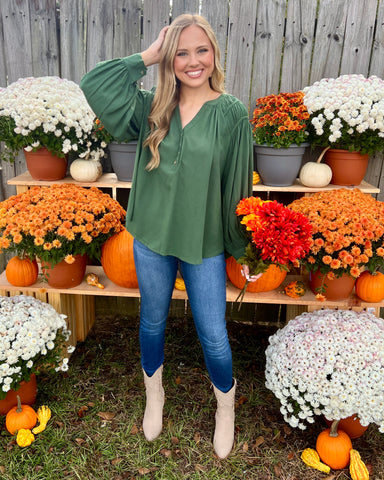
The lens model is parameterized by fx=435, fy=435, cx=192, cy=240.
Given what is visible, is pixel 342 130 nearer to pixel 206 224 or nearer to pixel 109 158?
pixel 206 224

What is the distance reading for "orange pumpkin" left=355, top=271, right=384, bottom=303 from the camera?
2.41m

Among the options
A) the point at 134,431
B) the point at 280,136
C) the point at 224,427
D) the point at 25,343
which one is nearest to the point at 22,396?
the point at 25,343

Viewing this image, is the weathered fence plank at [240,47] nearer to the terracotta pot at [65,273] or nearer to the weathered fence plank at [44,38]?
the weathered fence plank at [44,38]

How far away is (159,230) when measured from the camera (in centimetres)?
194

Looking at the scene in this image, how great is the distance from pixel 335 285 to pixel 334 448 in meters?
0.84

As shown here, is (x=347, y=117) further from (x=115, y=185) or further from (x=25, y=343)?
(x=25, y=343)

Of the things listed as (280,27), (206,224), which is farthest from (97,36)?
(206,224)

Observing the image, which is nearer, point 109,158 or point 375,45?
point 375,45

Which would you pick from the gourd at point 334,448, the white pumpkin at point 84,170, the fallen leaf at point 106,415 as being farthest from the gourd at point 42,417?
the gourd at point 334,448

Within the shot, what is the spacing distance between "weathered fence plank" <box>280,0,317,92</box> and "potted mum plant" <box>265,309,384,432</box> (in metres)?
1.51

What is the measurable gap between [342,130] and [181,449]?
2.01 m

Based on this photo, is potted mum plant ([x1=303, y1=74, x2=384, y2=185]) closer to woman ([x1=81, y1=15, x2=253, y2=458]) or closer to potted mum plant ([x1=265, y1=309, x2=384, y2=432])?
woman ([x1=81, y1=15, x2=253, y2=458])

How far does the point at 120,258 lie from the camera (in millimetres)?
2512

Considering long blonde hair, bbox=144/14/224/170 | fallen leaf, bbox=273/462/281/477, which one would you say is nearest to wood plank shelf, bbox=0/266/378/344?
fallen leaf, bbox=273/462/281/477
